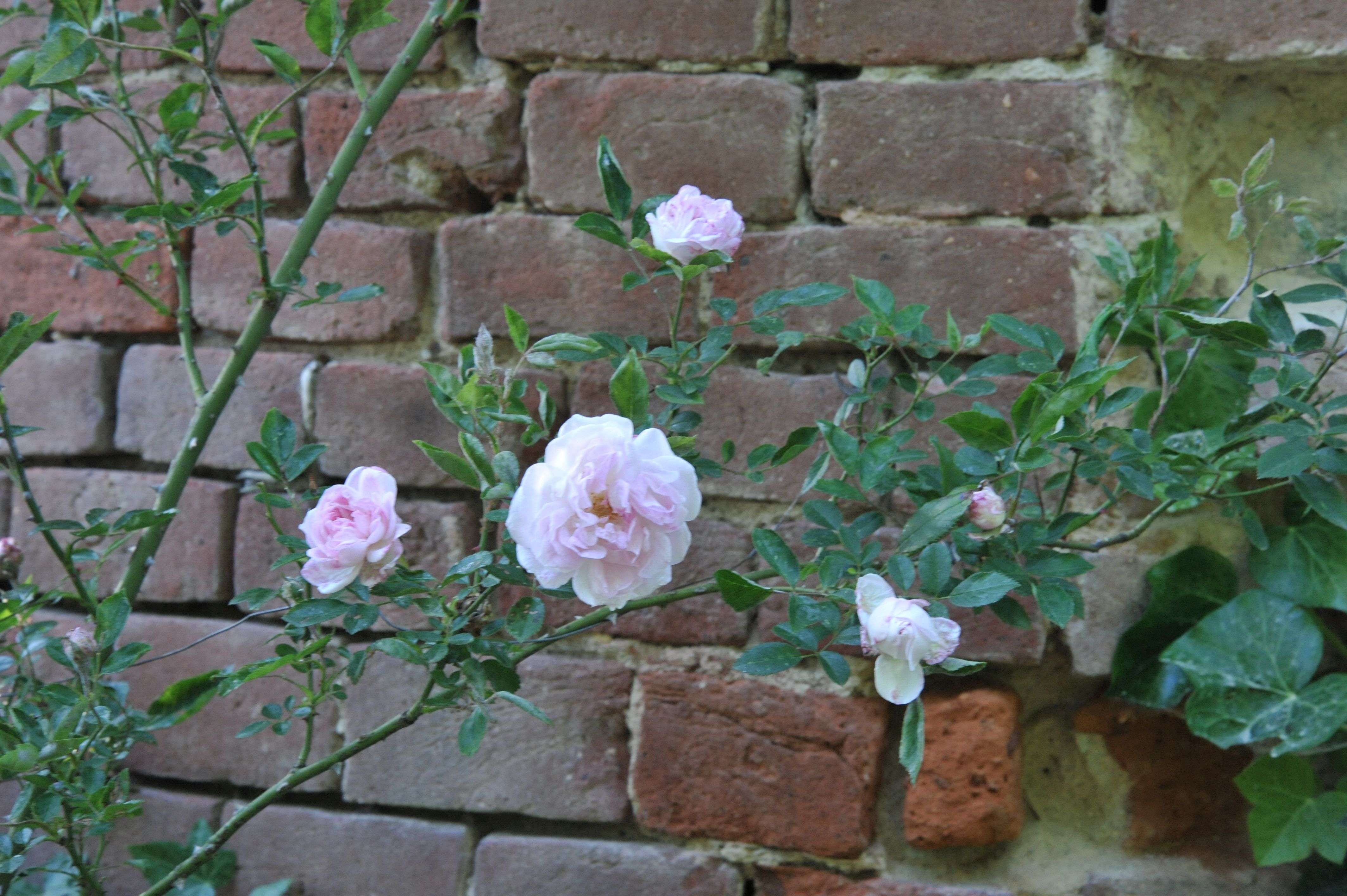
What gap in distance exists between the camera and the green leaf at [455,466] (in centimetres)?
63

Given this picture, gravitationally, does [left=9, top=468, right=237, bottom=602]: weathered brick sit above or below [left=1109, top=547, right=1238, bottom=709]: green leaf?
below

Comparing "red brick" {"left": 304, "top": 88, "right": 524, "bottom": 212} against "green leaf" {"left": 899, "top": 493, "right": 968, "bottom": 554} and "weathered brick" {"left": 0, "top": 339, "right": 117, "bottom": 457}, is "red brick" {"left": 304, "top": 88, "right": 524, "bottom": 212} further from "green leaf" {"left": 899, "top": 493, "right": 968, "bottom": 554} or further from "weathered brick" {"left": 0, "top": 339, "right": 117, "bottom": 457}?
"green leaf" {"left": 899, "top": 493, "right": 968, "bottom": 554}

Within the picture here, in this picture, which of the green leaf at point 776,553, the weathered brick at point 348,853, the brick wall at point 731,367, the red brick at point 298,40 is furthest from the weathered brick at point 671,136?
the weathered brick at point 348,853

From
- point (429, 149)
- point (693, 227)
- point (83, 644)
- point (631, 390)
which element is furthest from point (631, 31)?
point (83, 644)

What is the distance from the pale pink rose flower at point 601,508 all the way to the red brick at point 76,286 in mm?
682

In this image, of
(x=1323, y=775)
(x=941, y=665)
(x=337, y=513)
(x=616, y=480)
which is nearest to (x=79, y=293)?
(x=337, y=513)

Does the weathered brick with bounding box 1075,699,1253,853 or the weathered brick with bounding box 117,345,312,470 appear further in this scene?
the weathered brick with bounding box 117,345,312,470

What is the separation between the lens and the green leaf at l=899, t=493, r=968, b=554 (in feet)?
2.13

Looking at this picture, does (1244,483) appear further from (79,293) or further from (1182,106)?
(79,293)

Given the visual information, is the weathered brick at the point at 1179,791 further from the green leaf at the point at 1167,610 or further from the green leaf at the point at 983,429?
the green leaf at the point at 983,429

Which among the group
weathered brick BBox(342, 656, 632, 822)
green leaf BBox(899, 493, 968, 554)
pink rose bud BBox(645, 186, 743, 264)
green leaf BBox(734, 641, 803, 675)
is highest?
pink rose bud BBox(645, 186, 743, 264)

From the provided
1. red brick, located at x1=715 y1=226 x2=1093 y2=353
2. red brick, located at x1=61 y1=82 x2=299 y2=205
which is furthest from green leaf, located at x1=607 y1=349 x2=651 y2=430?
red brick, located at x1=61 y1=82 x2=299 y2=205

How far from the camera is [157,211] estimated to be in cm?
78

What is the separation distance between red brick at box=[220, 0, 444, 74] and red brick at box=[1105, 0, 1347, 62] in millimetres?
619
